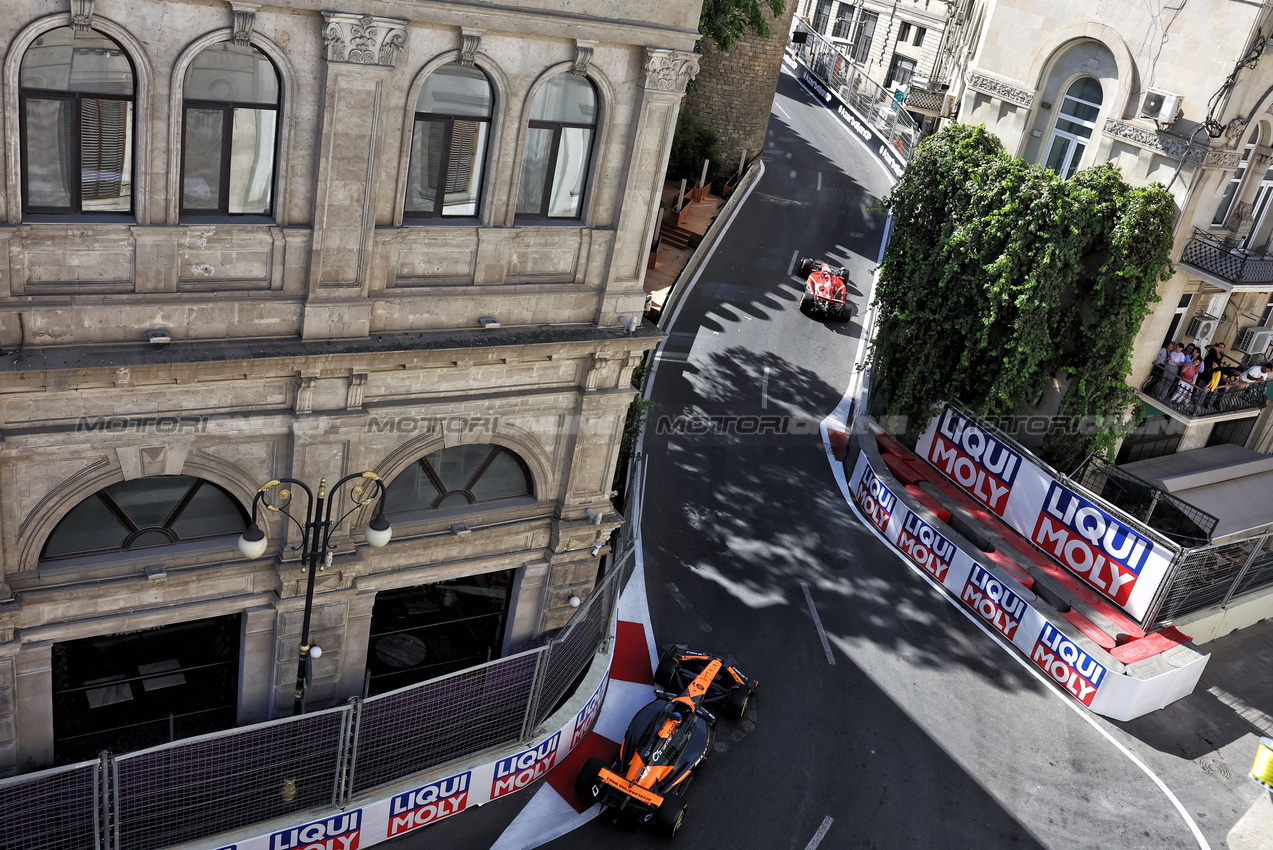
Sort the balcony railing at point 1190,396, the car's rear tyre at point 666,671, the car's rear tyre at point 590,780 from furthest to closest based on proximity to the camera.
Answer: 1. the balcony railing at point 1190,396
2. the car's rear tyre at point 666,671
3. the car's rear tyre at point 590,780

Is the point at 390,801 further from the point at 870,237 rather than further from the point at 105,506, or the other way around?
the point at 870,237

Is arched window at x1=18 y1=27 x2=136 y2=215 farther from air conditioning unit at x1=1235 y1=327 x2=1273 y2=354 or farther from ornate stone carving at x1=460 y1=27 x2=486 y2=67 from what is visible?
air conditioning unit at x1=1235 y1=327 x2=1273 y2=354

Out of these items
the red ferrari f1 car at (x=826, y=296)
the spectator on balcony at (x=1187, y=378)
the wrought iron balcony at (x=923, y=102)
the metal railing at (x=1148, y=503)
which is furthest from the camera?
the wrought iron balcony at (x=923, y=102)

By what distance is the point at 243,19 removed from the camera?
12.3 m

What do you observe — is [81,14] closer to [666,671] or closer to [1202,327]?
[666,671]

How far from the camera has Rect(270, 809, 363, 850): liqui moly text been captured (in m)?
14.7

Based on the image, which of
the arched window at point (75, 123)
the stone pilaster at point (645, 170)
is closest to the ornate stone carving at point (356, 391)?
the arched window at point (75, 123)

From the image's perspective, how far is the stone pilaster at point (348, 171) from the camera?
13.1 m

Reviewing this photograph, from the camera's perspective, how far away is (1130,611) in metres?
23.3

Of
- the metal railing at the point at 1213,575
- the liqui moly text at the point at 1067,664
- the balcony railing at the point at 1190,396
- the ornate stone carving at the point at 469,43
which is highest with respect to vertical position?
the ornate stone carving at the point at 469,43

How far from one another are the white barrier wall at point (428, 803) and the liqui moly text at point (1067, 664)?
10.0 metres

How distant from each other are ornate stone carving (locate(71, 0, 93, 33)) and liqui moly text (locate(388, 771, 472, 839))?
426 inches

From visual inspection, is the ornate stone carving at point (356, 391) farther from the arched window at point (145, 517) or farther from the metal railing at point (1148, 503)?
the metal railing at point (1148, 503)

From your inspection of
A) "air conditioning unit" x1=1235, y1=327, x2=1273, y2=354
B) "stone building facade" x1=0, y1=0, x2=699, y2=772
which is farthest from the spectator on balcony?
"stone building facade" x1=0, y1=0, x2=699, y2=772
